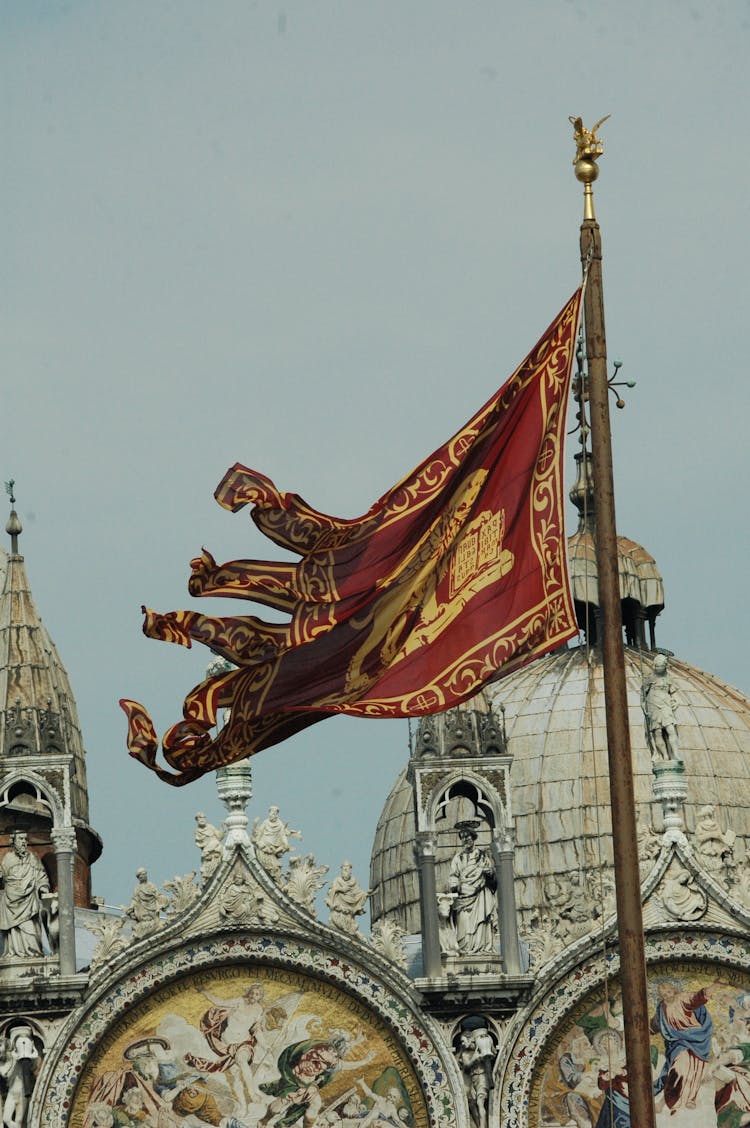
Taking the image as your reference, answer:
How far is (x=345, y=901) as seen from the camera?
40.2m

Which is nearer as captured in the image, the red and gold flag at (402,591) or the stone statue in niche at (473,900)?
the red and gold flag at (402,591)

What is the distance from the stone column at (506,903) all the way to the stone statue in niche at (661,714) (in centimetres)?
227

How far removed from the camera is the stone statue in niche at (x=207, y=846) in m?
40.3

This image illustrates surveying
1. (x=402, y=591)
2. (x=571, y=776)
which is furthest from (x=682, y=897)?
(x=571, y=776)

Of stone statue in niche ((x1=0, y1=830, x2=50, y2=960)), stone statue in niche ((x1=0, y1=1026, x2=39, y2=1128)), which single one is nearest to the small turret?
stone statue in niche ((x1=0, y1=830, x2=50, y2=960))

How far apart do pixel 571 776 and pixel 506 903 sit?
1657 centimetres

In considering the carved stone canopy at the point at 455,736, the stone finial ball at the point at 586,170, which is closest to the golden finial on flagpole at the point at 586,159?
the stone finial ball at the point at 586,170

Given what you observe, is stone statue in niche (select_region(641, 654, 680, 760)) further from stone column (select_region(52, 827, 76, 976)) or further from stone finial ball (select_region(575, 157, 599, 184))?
stone finial ball (select_region(575, 157, 599, 184))

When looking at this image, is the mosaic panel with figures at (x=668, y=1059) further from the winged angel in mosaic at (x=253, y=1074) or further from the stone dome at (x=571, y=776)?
the stone dome at (x=571, y=776)

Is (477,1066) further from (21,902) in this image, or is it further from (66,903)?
(21,902)

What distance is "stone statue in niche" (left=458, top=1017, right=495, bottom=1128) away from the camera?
3956 centimetres

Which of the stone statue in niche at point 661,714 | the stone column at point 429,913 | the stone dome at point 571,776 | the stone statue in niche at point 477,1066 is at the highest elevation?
the stone dome at point 571,776

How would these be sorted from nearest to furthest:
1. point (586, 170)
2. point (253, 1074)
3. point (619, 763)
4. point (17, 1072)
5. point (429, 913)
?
point (619, 763), point (586, 170), point (17, 1072), point (253, 1074), point (429, 913)

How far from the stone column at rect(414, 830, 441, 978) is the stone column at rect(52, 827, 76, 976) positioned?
4202 millimetres
